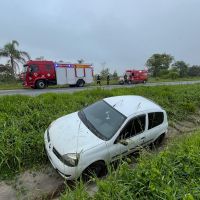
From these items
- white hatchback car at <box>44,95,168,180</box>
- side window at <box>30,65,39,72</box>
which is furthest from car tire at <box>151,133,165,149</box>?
side window at <box>30,65,39,72</box>

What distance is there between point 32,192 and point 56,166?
708mm

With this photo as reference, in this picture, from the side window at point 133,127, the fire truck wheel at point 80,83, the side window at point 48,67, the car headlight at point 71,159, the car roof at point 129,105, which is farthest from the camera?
the fire truck wheel at point 80,83

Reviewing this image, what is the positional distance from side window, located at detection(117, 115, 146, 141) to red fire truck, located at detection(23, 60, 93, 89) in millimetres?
16436

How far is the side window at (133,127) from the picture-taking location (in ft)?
18.0

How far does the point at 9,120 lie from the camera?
693 centimetres

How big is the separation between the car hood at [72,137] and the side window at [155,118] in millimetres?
1854

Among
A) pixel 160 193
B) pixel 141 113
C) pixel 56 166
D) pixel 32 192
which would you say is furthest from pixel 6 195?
pixel 141 113

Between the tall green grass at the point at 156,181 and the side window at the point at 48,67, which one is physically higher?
the side window at the point at 48,67

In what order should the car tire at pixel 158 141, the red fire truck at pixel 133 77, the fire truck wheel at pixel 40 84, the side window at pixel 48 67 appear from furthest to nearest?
the red fire truck at pixel 133 77
the side window at pixel 48 67
the fire truck wheel at pixel 40 84
the car tire at pixel 158 141

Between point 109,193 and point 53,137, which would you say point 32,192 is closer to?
point 53,137

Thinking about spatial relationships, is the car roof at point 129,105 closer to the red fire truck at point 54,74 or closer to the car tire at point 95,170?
the car tire at point 95,170

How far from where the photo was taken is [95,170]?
4949 millimetres

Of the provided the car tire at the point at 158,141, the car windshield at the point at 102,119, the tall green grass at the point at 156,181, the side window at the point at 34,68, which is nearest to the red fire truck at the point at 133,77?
the side window at the point at 34,68

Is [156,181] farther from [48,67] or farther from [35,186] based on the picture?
[48,67]
